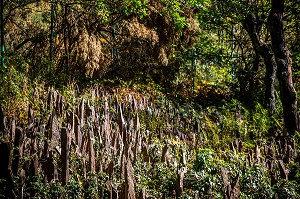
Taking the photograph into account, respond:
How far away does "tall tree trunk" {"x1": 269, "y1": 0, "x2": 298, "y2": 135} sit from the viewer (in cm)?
462

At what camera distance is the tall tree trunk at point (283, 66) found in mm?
4617

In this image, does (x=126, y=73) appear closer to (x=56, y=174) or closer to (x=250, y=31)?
(x=250, y=31)

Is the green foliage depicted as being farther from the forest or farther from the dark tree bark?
the dark tree bark

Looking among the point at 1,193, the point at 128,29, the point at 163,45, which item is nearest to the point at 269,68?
the point at 163,45

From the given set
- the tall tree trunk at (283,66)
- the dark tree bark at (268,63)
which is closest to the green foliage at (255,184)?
the tall tree trunk at (283,66)

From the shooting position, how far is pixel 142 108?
525 centimetres

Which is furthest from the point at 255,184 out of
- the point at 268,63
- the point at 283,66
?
the point at 268,63

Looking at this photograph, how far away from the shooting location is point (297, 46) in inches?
367

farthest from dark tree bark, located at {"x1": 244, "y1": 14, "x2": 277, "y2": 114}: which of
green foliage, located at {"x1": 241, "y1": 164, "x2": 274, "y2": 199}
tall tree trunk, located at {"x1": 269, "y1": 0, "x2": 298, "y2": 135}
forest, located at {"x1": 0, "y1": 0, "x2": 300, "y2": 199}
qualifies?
green foliage, located at {"x1": 241, "y1": 164, "x2": 274, "y2": 199}

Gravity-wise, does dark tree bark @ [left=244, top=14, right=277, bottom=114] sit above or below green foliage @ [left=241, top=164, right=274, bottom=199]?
above

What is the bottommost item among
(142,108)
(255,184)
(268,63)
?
(255,184)

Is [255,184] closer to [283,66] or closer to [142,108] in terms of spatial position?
[283,66]

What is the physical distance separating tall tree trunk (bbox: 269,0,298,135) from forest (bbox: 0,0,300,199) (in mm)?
15

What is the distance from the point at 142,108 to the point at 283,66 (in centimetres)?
213
